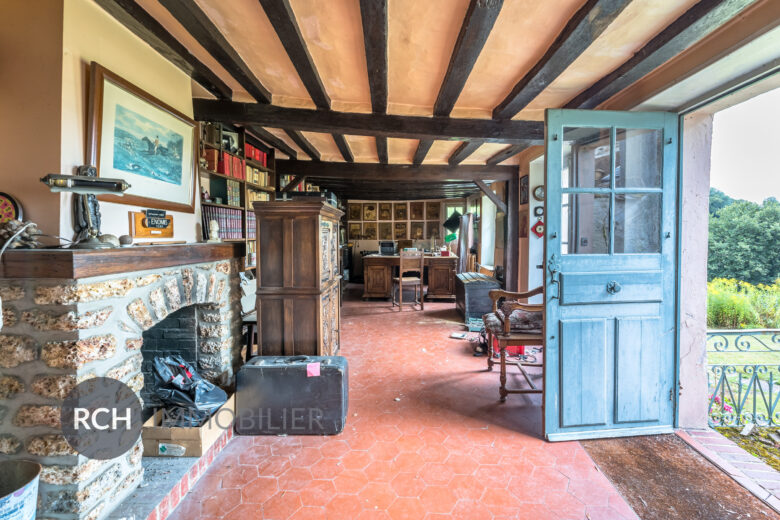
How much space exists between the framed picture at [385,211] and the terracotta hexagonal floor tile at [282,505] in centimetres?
854

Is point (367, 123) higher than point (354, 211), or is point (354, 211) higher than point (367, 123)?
point (354, 211)

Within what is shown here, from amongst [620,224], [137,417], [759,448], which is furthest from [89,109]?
[759,448]

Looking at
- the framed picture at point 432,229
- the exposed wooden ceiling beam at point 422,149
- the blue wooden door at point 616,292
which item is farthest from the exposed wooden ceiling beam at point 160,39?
the framed picture at point 432,229

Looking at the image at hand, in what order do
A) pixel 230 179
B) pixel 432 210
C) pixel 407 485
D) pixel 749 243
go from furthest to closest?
1. pixel 432 210
2. pixel 749 243
3. pixel 230 179
4. pixel 407 485

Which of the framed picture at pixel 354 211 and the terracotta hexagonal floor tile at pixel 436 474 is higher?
the framed picture at pixel 354 211

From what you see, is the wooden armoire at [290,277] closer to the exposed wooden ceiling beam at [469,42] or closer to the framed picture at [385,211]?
the exposed wooden ceiling beam at [469,42]

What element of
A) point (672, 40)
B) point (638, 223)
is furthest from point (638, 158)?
point (672, 40)

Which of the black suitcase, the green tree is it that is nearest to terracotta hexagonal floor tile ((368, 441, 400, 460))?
the black suitcase

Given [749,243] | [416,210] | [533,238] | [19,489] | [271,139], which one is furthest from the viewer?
[416,210]

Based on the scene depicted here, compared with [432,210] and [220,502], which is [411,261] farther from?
[220,502]

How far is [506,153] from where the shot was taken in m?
4.36

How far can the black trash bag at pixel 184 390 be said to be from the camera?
6.53 feet

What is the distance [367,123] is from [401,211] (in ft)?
22.7

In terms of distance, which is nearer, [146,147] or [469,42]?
[469,42]
